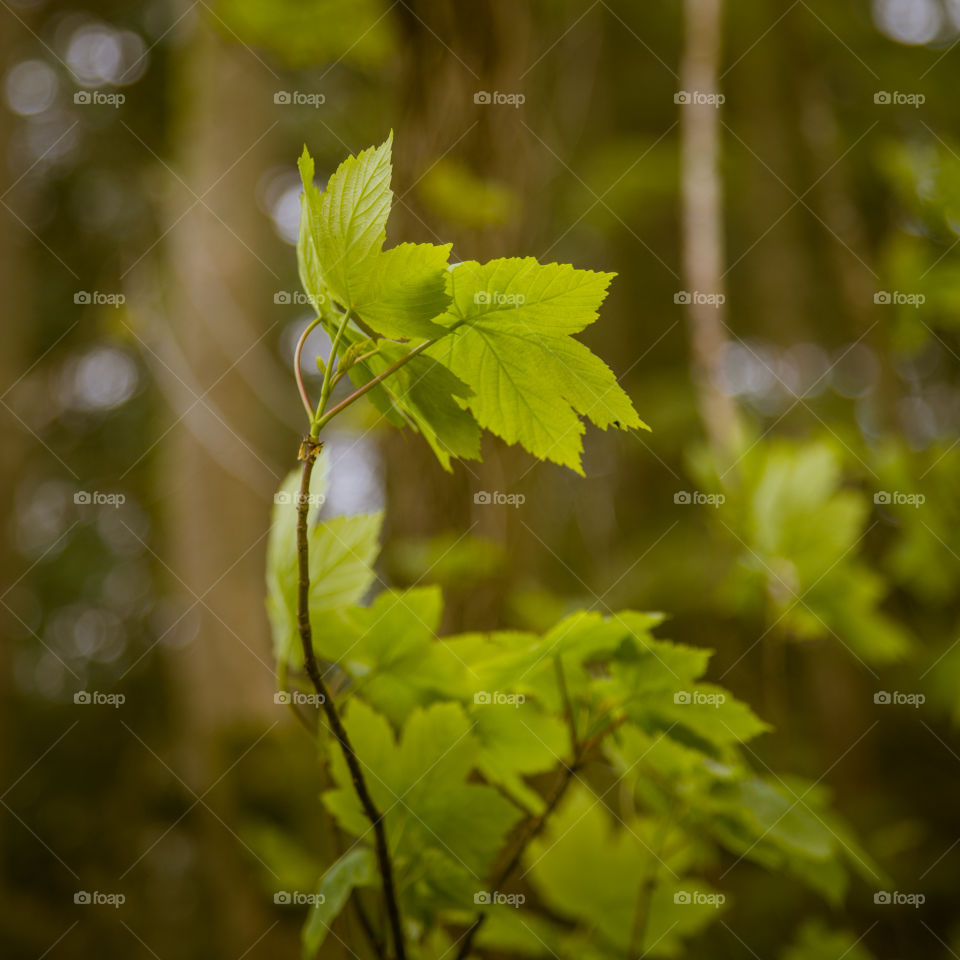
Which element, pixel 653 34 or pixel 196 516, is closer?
pixel 196 516

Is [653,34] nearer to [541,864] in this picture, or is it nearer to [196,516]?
[196,516]

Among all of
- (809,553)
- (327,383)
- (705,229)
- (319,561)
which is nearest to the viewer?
(327,383)

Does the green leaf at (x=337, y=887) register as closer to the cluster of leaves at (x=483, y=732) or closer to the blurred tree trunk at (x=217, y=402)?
the cluster of leaves at (x=483, y=732)

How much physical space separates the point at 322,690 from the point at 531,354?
0.97 ft

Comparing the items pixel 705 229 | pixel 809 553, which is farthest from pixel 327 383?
pixel 705 229

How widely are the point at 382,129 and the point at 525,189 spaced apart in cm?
271

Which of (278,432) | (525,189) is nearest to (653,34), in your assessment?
(278,432)

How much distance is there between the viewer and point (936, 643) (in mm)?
2623

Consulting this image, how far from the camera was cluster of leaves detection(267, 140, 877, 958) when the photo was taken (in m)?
0.52

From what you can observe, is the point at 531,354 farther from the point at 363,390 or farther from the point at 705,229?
the point at 705,229

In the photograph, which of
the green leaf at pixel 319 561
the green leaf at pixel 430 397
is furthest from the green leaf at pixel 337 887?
the green leaf at pixel 430 397

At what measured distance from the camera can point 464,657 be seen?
2.24 ft

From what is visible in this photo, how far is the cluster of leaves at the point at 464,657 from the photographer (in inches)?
20.6

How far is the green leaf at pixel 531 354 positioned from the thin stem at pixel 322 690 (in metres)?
0.11
